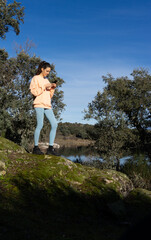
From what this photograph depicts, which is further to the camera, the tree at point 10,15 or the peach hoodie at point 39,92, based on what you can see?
the tree at point 10,15

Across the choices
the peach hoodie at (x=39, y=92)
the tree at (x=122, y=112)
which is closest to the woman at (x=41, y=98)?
the peach hoodie at (x=39, y=92)

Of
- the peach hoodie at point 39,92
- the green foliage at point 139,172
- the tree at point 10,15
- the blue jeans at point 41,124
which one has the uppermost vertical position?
the tree at point 10,15

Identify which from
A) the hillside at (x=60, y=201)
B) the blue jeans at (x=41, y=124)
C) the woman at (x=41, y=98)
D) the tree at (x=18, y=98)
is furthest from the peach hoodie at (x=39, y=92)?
the tree at (x=18, y=98)

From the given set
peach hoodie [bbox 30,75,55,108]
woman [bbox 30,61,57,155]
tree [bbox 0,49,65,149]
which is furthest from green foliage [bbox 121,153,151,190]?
tree [bbox 0,49,65,149]

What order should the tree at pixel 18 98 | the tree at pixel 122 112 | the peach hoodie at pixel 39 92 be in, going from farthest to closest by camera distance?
the tree at pixel 18 98, the tree at pixel 122 112, the peach hoodie at pixel 39 92

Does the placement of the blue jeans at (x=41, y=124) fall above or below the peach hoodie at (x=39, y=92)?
below

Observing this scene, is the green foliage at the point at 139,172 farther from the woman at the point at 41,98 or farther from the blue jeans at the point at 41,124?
the blue jeans at the point at 41,124

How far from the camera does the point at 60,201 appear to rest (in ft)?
17.3

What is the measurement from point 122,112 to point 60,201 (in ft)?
38.0

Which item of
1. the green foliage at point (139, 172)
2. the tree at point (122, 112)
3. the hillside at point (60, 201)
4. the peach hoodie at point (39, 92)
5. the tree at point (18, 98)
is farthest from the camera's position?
the tree at point (18, 98)

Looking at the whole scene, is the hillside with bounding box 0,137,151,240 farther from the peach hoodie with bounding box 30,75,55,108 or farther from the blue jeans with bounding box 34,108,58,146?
the peach hoodie with bounding box 30,75,55,108

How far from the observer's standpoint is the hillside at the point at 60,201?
3.69 meters

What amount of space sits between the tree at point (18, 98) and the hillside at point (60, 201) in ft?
35.2

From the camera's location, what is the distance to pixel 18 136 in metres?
19.7
